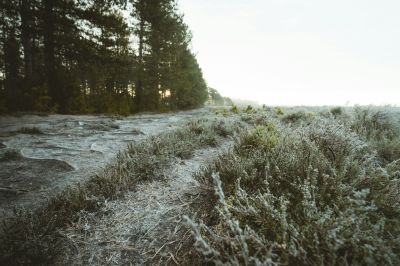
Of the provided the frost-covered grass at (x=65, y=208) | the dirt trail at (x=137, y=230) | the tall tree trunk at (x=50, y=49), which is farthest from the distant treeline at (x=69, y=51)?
the dirt trail at (x=137, y=230)

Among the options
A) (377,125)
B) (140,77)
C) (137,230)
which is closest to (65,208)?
(137,230)

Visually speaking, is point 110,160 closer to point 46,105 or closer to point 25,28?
point 46,105

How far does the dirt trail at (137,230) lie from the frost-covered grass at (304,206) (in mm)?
237

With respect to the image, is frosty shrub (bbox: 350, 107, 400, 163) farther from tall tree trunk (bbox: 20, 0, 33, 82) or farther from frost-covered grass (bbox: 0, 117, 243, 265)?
tall tree trunk (bbox: 20, 0, 33, 82)

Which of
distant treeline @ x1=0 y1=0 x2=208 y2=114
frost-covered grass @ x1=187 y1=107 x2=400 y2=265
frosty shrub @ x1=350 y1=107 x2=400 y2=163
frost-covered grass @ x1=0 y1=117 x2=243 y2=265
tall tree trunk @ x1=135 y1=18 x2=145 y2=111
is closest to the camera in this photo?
frost-covered grass @ x1=187 y1=107 x2=400 y2=265

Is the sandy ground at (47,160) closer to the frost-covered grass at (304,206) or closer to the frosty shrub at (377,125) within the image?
the frost-covered grass at (304,206)

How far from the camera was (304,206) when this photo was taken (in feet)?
5.11

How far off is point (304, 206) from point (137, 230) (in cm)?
131

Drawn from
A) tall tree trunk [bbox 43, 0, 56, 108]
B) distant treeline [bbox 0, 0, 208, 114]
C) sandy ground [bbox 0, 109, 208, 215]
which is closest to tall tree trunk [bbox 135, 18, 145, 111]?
distant treeline [bbox 0, 0, 208, 114]

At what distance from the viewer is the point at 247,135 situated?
356 centimetres

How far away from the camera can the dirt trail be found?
1685 mm

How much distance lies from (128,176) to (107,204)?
0.48 m

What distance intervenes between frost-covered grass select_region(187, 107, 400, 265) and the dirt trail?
9.3 inches

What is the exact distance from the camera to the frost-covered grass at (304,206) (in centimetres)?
122
